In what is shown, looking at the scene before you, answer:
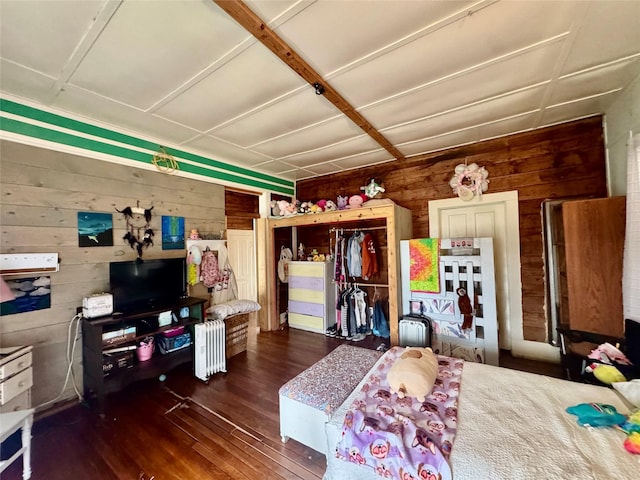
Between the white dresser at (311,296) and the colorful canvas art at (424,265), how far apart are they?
4.46 feet

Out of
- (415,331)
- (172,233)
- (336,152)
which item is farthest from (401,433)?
(336,152)

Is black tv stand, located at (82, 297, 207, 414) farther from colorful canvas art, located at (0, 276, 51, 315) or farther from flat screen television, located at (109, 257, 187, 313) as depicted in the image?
colorful canvas art, located at (0, 276, 51, 315)

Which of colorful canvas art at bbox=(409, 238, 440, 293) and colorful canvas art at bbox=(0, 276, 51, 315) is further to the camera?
colorful canvas art at bbox=(409, 238, 440, 293)

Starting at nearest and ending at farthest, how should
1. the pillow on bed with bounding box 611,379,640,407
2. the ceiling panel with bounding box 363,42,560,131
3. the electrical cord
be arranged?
the pillow on bed with bounding box 611,379,640,407 → the ceiling panel with bounding box 363,42,560,131 → the electrical cord

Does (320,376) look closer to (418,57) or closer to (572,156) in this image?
(418,57)

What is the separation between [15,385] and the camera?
1714mm

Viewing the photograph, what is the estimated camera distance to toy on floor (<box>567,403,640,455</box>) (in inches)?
38.9

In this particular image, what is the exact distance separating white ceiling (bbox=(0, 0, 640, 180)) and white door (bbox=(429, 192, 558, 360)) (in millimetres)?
926

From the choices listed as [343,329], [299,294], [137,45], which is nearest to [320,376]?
[343,329]

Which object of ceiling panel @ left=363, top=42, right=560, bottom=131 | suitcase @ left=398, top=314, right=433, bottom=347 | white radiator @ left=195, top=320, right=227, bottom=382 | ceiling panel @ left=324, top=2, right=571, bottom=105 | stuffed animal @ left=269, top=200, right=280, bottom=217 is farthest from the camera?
stuffed animal @ left=269, top=200, right=280, bottom=217

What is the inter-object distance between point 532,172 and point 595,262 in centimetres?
136

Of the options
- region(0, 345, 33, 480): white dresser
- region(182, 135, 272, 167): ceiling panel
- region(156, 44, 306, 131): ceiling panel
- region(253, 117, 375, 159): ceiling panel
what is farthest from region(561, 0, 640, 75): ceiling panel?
region(0, 345, 33, 480): white dresser

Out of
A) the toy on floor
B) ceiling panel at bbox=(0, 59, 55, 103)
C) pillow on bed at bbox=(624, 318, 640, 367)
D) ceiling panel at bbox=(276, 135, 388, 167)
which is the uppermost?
ceiling panel at bbox=(276, 135, 388, 167)

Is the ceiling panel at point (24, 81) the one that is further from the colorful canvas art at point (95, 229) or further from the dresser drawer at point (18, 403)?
the dresser drawer at point (18, 403)
